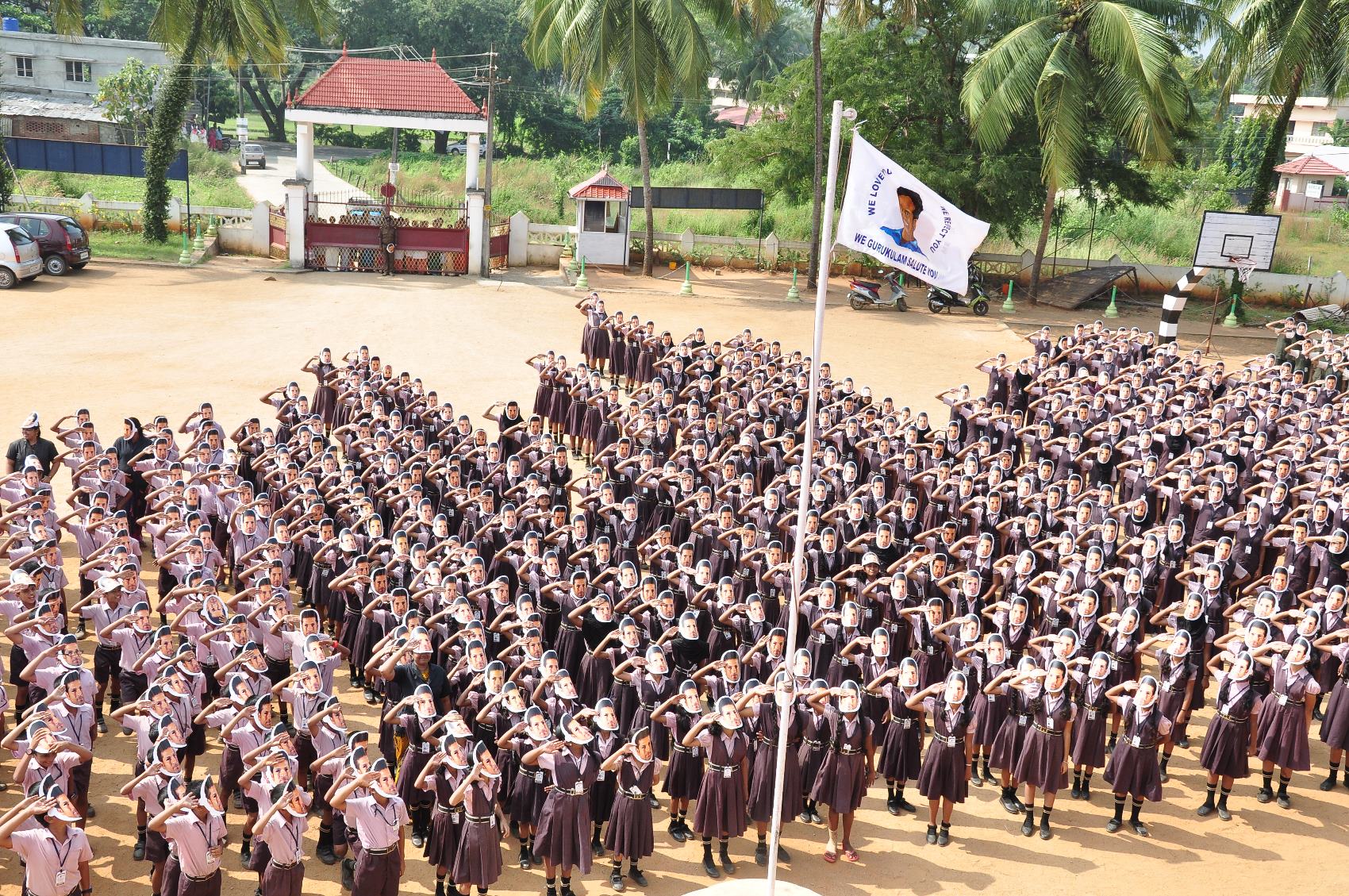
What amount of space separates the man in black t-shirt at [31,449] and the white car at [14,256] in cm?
1295

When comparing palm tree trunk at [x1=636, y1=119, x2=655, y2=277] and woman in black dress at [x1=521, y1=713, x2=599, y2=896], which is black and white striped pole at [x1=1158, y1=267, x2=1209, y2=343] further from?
woman in black dress at [x1=521, y1=713, x2=599, y2=896]

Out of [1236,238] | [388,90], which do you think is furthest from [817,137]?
[388,90]

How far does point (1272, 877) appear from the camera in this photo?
868 centimetres

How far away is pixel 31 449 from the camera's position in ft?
41.8

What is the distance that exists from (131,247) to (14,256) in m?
4.87

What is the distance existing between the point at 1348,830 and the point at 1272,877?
1.11 meters

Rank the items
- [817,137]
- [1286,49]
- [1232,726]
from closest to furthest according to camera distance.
Answer: [1232,726], [1286,49], [817,137]

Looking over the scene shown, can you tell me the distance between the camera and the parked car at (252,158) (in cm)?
4575

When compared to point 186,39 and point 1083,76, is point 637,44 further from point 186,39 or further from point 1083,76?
point 186,39

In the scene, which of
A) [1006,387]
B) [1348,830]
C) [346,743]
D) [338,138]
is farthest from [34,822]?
[338,138]

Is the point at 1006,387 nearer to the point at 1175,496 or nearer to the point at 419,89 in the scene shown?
the point at 1175,496

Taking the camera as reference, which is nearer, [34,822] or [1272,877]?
[34,822]

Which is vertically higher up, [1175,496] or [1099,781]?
[1175,496]

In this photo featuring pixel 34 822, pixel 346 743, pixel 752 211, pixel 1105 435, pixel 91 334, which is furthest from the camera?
pixel 752 211
